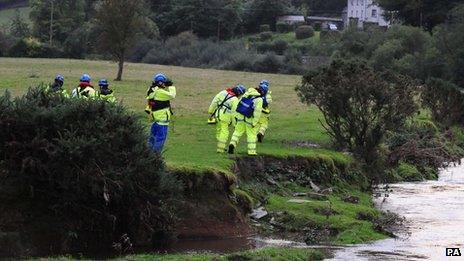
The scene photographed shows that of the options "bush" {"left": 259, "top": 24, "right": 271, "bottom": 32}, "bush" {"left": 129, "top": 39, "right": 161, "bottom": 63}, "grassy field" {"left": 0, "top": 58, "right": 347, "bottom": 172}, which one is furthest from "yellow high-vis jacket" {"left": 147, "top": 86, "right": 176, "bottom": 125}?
"bush" {"left": 259, "top": 24, "right": 271, "bottom": 32}

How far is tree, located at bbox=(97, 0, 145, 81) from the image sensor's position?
62.8 meters

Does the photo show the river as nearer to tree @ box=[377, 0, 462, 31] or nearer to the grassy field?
the grassy field

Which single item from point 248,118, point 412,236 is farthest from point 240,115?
point 412,236

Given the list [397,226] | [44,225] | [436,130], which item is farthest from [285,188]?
[436,130]

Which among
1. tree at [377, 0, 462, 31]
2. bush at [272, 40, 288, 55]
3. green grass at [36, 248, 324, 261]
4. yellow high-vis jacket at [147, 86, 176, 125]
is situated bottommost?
green grass at [36, 248, 324, 261]

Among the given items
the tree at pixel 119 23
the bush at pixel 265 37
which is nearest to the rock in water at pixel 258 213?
the tree at pixel 119 23

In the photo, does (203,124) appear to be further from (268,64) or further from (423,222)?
(268,64)

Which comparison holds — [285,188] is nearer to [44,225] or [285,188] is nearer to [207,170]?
[207,170]

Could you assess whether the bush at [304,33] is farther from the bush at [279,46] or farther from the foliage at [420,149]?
the foliage at [420,149]

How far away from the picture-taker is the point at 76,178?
16.5m

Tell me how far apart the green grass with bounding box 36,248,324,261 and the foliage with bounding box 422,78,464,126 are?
29858 mm

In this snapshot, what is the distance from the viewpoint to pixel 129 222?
1733 centimetres

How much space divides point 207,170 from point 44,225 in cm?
455

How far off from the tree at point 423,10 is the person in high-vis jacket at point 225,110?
71.9 m
